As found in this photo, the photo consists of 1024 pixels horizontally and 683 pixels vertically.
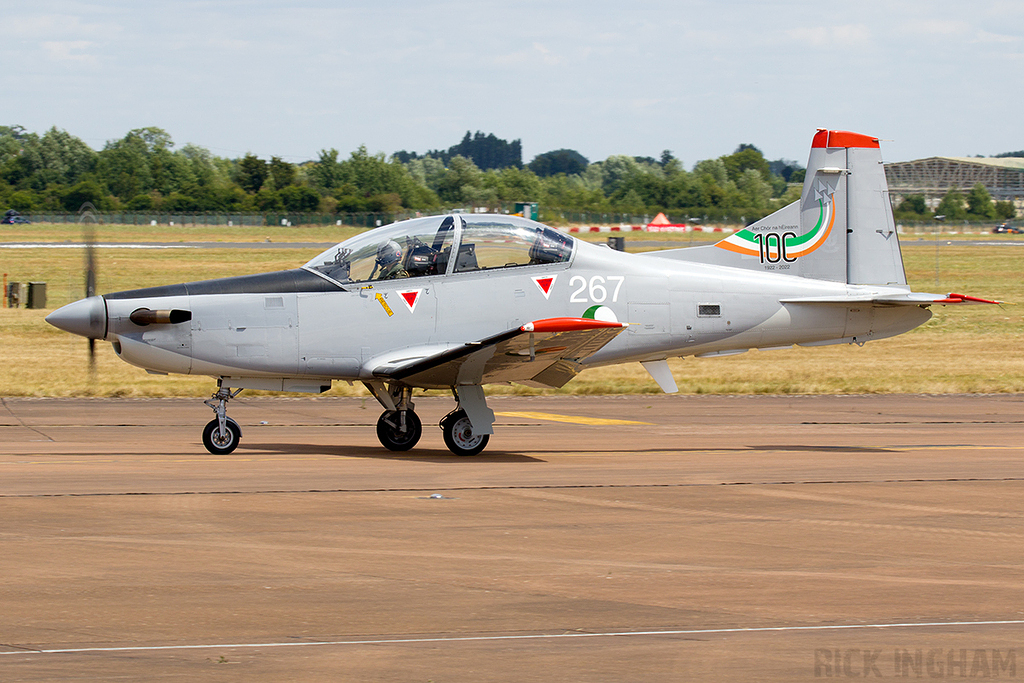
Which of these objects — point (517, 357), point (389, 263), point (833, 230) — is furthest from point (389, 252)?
point (833, 230)

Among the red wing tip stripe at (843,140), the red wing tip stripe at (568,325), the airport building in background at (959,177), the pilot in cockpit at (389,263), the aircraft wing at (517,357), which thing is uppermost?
the airport building in background at (959,177)

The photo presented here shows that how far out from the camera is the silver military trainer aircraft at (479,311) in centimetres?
1167

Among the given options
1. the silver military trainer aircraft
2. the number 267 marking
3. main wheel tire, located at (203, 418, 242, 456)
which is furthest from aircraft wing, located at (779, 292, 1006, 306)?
main wheel tire, located at (203, 418, 242, 456)

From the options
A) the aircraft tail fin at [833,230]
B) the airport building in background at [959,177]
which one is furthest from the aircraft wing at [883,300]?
the airport building in background at [959,177]

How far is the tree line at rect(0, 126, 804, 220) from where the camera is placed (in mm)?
100375

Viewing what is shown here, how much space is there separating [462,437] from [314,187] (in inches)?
4237

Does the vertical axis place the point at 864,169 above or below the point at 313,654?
above

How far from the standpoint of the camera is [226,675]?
543 centimetres

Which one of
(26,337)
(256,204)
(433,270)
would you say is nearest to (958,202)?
(256,204)

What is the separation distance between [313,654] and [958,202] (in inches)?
5221

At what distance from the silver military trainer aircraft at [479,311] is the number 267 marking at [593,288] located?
1 centimetres

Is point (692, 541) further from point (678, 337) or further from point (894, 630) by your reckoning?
point (678, 337)

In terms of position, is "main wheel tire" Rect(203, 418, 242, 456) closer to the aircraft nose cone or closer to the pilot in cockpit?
the aircraft nose cone

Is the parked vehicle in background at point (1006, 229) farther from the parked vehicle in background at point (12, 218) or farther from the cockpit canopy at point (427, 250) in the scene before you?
the cockpit canopy at point (427, 250)
